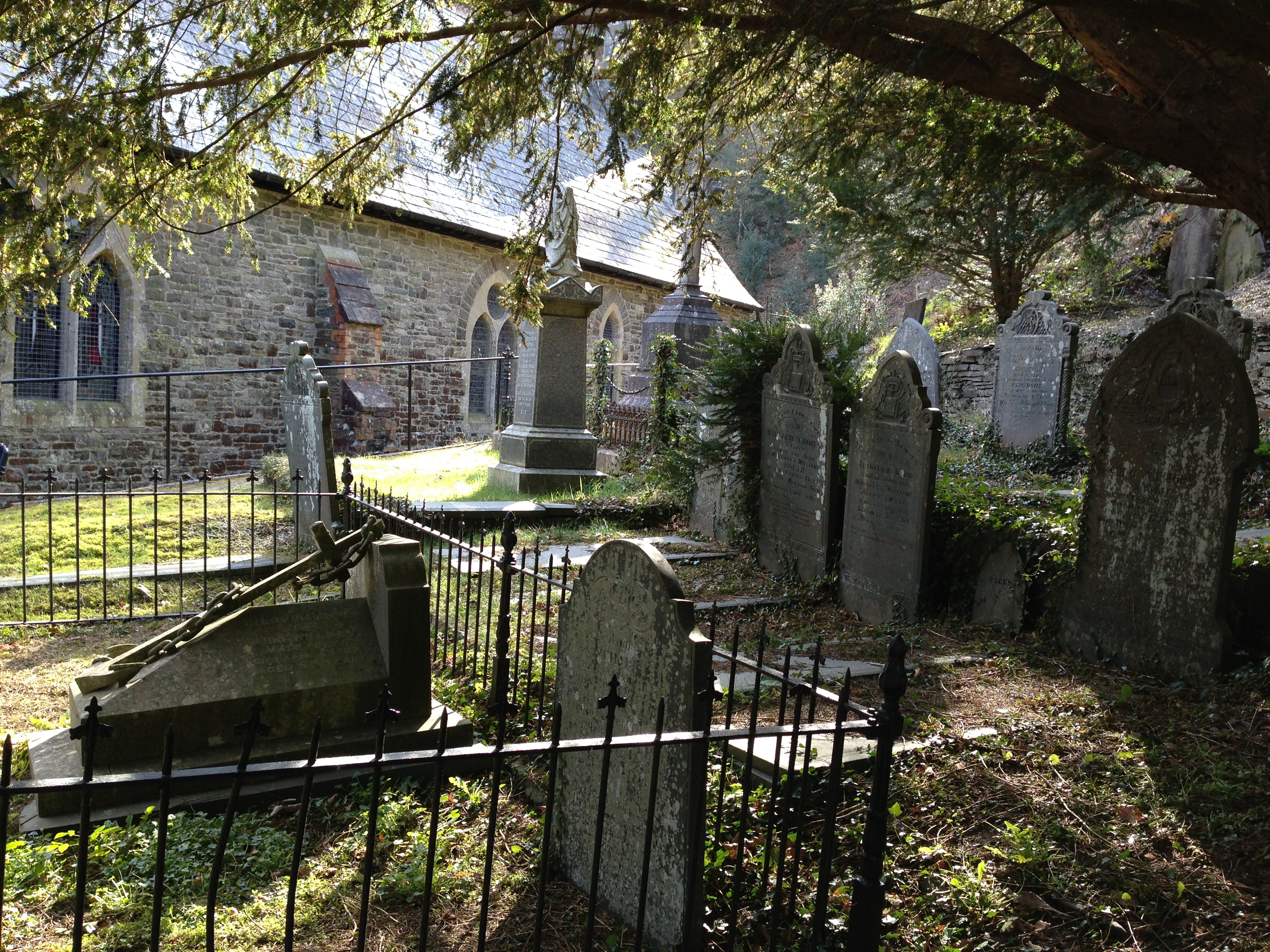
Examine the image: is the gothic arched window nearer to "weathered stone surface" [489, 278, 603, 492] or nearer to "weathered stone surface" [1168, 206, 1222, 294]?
"weathered stone surface" [489, 278, 603, 492]

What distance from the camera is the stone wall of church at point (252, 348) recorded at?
1243 cm

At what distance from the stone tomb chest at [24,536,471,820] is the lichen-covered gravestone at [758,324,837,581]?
354cm

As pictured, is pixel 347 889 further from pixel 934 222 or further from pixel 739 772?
pixel 934 222

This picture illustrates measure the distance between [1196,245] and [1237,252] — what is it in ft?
2.35

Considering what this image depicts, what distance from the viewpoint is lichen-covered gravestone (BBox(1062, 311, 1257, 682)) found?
4496 millimetres

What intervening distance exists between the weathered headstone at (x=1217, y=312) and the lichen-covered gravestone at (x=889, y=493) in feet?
20.2

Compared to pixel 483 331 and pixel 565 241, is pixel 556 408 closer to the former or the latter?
pixel 565 241

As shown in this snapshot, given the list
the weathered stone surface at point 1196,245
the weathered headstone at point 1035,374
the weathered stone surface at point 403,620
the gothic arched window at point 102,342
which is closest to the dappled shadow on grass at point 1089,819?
the weathered stone surface at point 403,620

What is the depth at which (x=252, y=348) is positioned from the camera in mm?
14156

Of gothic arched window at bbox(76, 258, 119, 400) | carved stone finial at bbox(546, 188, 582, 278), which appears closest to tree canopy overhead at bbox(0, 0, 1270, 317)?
carved stone finial at bbox(546, 188, 582, 278)

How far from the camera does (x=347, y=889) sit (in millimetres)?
3271

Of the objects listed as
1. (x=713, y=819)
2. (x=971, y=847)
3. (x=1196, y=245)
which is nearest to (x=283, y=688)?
(x=713, y=819)

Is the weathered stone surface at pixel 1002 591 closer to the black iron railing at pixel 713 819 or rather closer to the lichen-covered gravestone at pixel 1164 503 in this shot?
the lichen-covered gravestone at pixel 1164 503

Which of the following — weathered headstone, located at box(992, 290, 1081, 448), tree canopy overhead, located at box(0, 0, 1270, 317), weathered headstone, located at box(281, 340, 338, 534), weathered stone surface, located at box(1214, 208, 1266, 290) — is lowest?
weathered headstone, located at box(281, 340, 338, 534)
